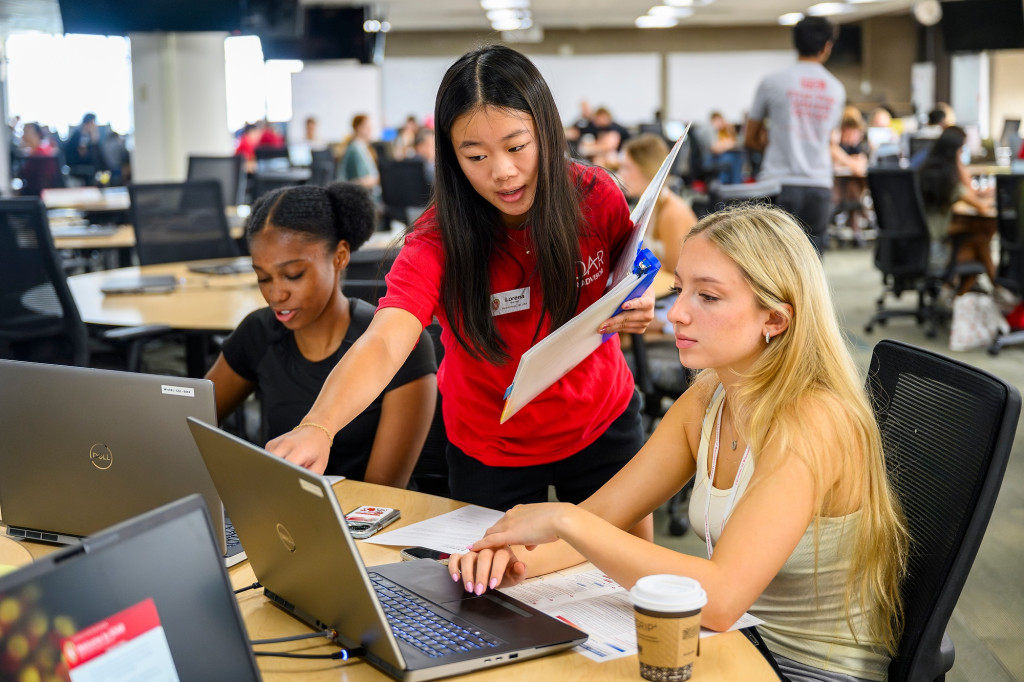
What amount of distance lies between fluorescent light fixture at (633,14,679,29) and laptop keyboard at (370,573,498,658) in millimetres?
16007

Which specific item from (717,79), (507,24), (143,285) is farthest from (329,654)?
(717,79)

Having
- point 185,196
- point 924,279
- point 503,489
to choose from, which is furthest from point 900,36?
point 503,489

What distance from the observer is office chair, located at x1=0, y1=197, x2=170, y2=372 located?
3.16 meters

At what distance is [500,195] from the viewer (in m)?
1.55

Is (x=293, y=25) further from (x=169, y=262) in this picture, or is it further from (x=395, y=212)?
(x=169, y=262)

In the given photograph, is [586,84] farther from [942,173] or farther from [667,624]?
[667,624]

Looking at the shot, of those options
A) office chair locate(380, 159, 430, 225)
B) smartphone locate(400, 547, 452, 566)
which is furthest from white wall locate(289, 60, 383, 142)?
smartphone locate(400, 547, 452, 566)

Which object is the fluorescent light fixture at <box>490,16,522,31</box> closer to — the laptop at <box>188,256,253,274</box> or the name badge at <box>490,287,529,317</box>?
the laptop at <box>188,256,253,274</box>

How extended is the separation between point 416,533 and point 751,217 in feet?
2.21

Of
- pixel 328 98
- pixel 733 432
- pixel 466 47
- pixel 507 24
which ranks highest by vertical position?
pixel 507 24

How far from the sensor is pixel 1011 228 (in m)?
5.00

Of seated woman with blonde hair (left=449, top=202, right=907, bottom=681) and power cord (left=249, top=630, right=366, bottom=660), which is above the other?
seated woman with blonde hair (left=449, top=202, right=907, bottom=681)

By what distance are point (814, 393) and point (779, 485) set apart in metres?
0.16

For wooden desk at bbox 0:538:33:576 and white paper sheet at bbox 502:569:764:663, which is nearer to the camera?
white paper sheet at bbox 502:569:764:663
